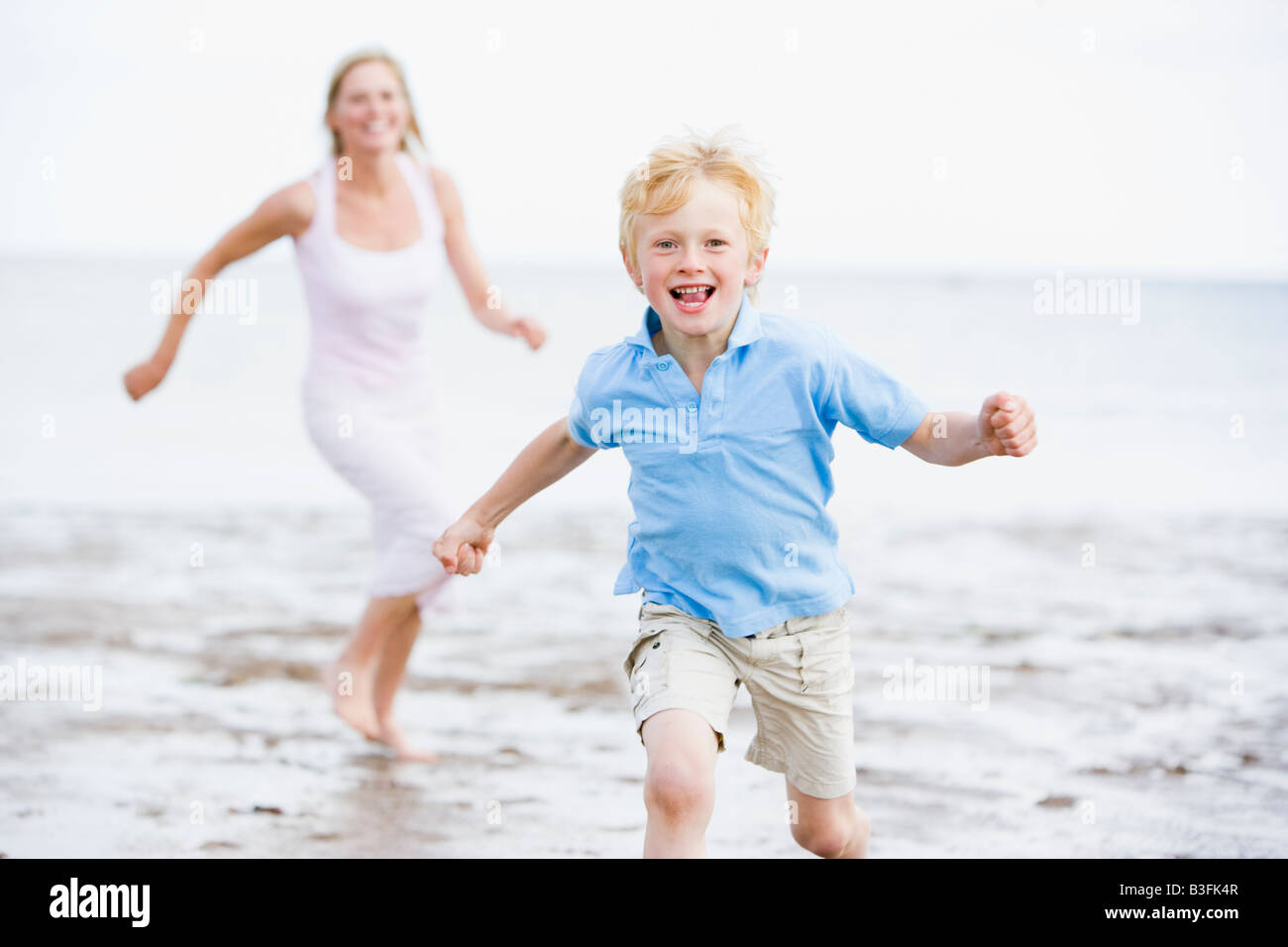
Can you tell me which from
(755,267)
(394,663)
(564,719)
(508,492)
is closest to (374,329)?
(394,663)

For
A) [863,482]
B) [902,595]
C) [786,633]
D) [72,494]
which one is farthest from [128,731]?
[863,482]

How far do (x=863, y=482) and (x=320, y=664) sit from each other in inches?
223

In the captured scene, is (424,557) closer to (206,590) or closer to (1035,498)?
(206,590)

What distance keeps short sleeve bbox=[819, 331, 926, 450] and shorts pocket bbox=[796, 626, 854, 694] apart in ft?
1.40

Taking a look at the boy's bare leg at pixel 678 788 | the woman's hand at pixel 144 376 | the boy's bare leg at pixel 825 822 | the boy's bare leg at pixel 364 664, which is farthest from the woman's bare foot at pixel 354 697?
the boy's bare leg at pixel 678 788

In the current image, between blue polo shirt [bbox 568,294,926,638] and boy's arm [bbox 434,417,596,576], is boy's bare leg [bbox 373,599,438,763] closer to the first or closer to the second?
boy's arm [bbox 434,417,596,576]

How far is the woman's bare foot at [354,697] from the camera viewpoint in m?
4.48

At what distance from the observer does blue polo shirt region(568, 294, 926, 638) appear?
9.02 feet

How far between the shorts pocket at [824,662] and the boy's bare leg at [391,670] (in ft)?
6.54

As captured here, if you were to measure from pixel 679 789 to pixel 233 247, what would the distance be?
272cm

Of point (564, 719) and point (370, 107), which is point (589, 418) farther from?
point (564, 719)

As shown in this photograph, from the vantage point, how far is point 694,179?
2.70 metres

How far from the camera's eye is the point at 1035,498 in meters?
9.97

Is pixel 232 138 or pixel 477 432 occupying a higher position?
pixel 232 138
